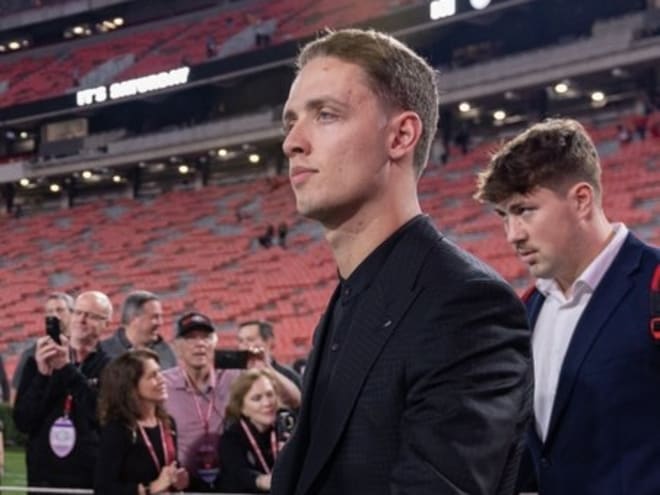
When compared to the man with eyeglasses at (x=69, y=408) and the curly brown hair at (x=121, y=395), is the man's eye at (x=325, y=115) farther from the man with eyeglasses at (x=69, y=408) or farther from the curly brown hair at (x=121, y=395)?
the man with eyeglasses at (x=69, y=408)

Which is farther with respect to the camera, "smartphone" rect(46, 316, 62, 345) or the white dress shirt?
"smartphone" rect(46, 316, 62, 345)

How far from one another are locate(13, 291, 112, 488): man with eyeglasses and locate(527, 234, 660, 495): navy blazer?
2.75m

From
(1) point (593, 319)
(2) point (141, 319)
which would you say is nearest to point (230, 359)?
(2) point (141, 319)

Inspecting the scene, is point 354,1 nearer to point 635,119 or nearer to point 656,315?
point 635,119

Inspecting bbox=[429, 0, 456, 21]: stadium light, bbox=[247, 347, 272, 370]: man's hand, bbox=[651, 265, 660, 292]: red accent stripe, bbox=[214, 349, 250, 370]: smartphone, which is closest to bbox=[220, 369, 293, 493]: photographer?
bbox=[247, 347, 272, 370]: man's hand

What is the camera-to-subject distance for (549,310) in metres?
2.09

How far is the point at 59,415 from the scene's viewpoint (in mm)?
4457

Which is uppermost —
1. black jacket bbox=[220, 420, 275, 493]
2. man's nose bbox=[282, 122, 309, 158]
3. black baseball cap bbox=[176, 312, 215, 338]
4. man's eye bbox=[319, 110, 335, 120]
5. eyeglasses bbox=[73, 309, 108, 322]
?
man's eye bbox=[319, 110, 335, 120]

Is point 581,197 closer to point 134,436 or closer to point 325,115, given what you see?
point 325,115

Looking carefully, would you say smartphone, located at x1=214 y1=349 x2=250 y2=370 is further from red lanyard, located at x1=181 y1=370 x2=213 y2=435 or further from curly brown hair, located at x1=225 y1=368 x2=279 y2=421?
curly brown hair, located at x1=225 y1=368 x2=279 y2=421

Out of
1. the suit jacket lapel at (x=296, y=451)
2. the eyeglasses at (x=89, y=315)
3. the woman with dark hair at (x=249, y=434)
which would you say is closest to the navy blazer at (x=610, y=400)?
the suit jacket lapel at (x=296, y=451)

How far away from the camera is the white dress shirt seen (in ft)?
6.42

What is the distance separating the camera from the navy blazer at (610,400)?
181 cm

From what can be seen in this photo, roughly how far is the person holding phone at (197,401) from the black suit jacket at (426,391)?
10.6 ft
